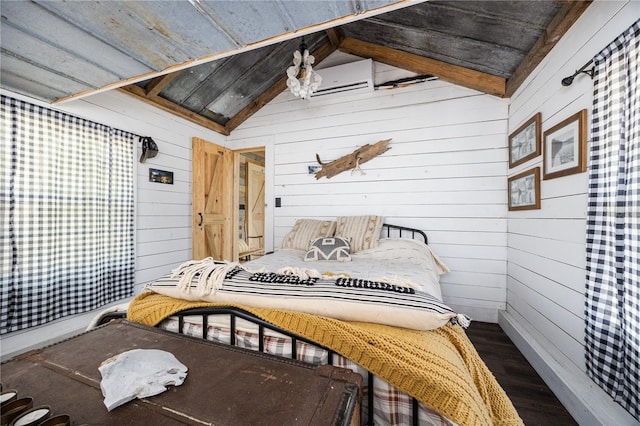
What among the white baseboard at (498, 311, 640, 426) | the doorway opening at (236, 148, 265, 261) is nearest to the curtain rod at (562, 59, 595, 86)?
the white baseboard at (498, 311, 640, 426)

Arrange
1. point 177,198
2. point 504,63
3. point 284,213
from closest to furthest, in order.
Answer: point 504,63, point 177,198, point 284,213

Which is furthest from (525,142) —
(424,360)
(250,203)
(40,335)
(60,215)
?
(250,203)

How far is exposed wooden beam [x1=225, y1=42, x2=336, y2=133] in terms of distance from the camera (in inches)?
127

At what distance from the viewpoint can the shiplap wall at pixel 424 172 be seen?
8.54 ft

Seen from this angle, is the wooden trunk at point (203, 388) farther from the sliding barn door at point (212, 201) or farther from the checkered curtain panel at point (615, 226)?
the sliding barn door at point (212, 201)

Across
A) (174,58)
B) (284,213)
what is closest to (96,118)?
(174,58)

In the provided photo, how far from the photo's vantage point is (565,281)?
5.18ft

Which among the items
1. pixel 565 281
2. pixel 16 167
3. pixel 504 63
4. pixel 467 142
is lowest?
pixel 565 281

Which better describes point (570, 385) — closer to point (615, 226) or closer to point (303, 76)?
point (615, 226)

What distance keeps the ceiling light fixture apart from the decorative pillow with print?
4.81 feet

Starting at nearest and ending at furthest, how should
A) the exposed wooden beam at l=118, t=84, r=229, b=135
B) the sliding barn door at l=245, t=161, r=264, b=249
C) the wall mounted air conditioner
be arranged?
the exposed wooden beam at l=118, t=84, r=229, b=135 → the wall mounted air conditioner → the sliding barn door at l=245, t=161, r=264, b=249

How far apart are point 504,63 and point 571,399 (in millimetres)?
2556

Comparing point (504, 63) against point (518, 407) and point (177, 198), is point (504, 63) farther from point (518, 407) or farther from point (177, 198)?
point (177, 198)

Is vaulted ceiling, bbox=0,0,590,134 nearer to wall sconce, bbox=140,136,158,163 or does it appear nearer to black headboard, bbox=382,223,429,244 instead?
wall sconce, bbox=140,136,158,163
